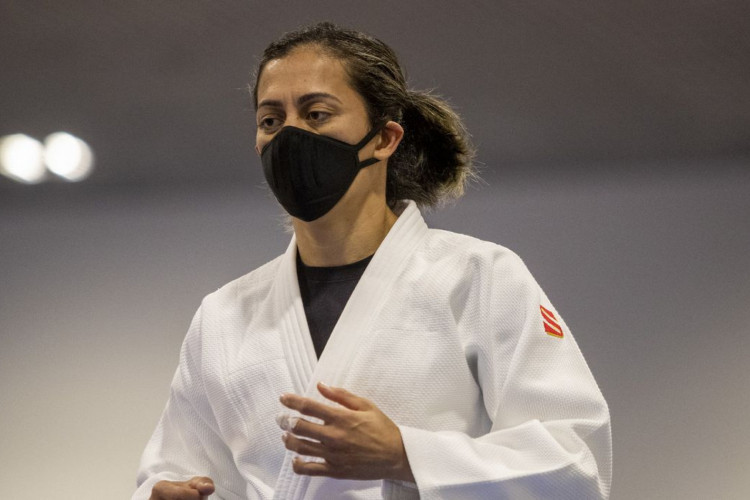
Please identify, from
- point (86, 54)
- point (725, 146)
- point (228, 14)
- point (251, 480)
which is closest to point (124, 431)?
point (86, 54)

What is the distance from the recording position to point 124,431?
12.1 ft

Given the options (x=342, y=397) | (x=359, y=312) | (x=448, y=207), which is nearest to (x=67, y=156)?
(x=448, y=207)

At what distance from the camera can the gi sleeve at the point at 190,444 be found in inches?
62.6

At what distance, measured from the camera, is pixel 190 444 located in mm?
1635

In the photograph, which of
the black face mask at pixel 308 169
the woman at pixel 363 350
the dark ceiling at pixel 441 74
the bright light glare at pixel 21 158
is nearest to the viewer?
the woman at pixel 363 350

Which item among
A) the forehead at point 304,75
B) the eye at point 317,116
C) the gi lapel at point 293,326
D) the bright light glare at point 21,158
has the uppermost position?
the bright light glare at point 21,158

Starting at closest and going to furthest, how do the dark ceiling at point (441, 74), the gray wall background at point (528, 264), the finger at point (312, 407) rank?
1. the finger at point (312, 407)
2. the dark ceiling at point (441, 74)
3. the gray wall background at point (528, 264)

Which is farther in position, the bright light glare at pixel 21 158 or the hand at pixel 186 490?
the bright light glare at pixel 21 158

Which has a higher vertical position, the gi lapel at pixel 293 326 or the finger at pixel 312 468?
the gi lapel at pixel 293 326

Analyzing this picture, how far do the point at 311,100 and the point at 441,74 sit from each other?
172 cm

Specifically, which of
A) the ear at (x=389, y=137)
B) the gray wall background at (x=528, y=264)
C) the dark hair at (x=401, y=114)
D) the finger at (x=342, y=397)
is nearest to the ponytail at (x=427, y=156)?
the dark hair at (x=401, y=114)

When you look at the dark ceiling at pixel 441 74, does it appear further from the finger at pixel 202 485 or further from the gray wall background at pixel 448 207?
the finger at pixel 202 485

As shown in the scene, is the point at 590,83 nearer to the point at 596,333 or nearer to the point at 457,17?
the point at 457,17

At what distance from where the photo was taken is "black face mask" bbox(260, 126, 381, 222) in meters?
1.52
